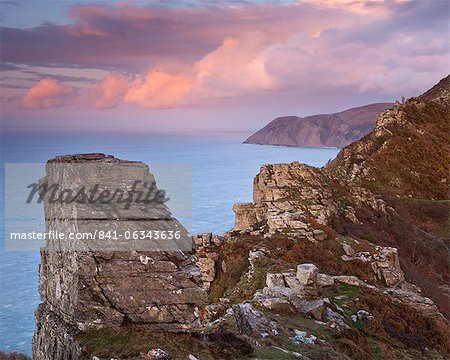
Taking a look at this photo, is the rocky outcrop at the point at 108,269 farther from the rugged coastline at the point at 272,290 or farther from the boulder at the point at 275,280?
the boulder at the point at 275,280

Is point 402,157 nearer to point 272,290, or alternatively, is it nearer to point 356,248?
point 356,248

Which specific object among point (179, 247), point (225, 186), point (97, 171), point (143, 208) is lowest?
point (225, 186)

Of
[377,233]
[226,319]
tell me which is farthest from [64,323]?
[377,233]

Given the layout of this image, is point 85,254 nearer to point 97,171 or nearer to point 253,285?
point 97,171

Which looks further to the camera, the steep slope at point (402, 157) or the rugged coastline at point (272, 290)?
the steep slope at point (402, 157)

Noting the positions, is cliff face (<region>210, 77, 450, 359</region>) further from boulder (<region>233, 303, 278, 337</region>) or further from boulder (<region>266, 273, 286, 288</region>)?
boulder (<region>233, 303, 278, 337</region>)

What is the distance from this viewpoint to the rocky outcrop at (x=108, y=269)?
37.3ft

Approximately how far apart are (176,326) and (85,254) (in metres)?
3.18

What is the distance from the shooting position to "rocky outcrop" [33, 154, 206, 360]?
37.3 feet

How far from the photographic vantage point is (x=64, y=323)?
11.7m
